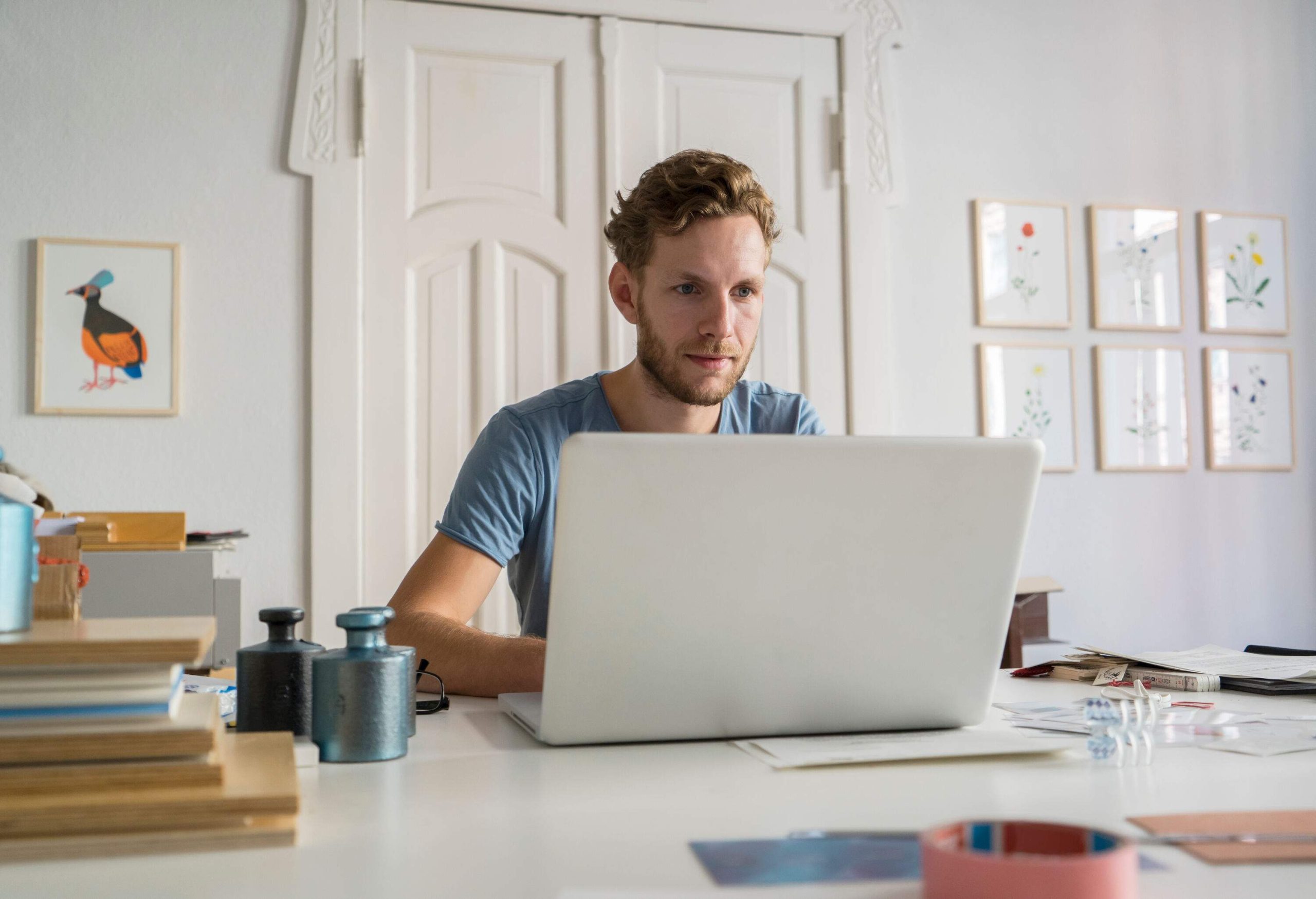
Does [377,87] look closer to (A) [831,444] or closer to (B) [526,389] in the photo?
(B) [526,389]

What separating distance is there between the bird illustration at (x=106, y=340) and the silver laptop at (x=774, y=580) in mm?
→ 2101

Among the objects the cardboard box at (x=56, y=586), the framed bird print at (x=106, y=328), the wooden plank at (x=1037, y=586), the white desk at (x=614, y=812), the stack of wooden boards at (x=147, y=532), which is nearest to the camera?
the white desk at (x=614, y=812)

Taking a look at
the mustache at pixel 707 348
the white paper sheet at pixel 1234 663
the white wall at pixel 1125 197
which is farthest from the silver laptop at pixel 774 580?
the white wall at pixel 1125 197

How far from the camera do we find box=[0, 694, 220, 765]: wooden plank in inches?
24.5

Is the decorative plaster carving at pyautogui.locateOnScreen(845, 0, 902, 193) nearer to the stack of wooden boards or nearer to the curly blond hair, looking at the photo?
the curly blond hair

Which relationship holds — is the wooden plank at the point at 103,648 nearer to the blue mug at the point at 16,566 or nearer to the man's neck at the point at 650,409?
the blue mug at the point at 16,566

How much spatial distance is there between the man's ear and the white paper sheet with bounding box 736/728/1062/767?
0.98m

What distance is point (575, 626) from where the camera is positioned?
831 millimetres

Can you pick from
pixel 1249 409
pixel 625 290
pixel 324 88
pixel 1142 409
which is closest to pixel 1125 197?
pixel 1142 409

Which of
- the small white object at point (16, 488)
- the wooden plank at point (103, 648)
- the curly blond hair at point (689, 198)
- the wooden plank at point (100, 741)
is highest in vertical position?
the curly blond hair at point (689, 198)

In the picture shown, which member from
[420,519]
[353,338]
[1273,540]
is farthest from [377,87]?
[1273,540]

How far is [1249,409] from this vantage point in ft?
11.2

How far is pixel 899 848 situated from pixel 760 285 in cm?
119

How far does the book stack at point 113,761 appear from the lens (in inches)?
23.9
